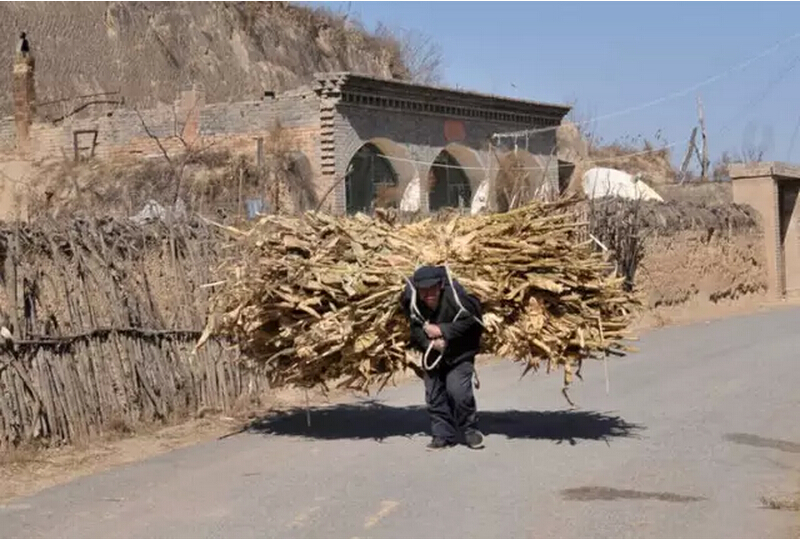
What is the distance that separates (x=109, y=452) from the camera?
10477mm

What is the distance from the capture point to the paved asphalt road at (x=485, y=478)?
7500 mm

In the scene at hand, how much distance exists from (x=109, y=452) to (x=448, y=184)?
21.9m

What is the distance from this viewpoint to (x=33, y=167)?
29.6 meters

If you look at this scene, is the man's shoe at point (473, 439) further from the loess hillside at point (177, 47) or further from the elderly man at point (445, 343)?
the loess hillside at point (177, 47)

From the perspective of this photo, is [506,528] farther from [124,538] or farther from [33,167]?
[33,167]

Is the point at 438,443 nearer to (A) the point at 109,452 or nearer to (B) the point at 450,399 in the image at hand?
(B) the point at 450,399

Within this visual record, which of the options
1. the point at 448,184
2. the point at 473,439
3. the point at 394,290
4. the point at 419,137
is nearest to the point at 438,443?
the point at 473,439

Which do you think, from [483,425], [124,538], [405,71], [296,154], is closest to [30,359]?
[124,538]

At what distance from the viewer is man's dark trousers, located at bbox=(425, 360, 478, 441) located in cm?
985

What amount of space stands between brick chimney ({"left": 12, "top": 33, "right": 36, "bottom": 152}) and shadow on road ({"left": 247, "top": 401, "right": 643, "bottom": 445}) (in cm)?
1981

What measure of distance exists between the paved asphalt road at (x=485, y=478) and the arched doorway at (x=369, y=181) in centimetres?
1459

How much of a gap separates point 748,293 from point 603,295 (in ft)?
65.4

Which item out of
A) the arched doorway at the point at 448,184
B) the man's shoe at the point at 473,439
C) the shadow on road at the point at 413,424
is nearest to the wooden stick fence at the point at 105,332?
the shadow on road at the point at 413,424

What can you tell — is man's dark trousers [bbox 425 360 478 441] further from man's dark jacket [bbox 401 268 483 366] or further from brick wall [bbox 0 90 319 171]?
brick wall [bbox 0 90 319 171]
